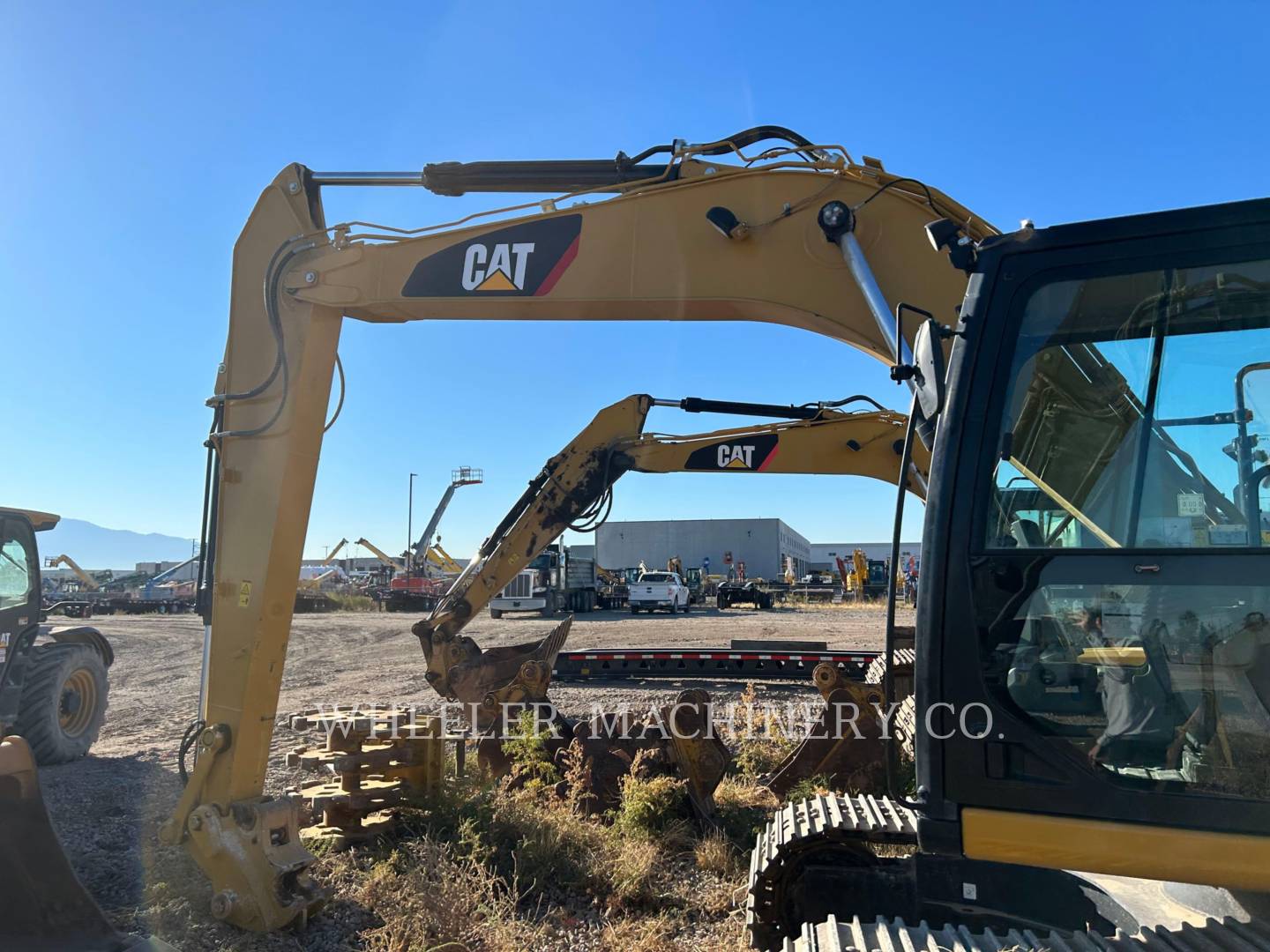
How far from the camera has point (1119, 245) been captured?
2.57 m

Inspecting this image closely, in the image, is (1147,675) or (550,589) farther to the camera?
(550,589)

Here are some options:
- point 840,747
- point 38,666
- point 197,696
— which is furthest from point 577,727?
point 197,696

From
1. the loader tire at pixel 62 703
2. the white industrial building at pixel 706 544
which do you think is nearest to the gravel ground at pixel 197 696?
the loader tire at pixel 62 703

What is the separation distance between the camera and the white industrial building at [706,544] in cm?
5962

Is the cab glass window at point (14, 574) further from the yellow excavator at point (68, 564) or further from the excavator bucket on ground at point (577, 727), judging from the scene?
the yellow excavator at point (68, 564)

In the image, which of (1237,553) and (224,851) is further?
(224,851)

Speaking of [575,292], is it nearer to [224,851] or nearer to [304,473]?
[304,473]

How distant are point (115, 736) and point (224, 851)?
24.8ft

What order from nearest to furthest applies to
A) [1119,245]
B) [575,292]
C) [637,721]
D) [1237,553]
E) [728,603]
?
[1237,553] < [1119,245] < [575,292] < [637,721] < [728,603]

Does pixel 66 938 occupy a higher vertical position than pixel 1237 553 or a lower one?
lower

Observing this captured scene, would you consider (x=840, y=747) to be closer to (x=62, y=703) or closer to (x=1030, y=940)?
(x=1030, y=940)

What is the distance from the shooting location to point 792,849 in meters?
3.67

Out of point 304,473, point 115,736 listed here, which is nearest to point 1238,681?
point 304,473

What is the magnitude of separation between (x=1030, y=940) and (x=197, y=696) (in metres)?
13.9
